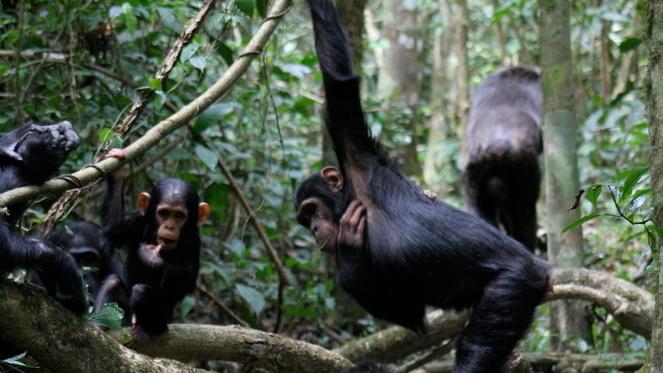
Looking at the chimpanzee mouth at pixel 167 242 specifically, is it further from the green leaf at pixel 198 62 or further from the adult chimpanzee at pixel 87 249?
the green leaf at pixel 198 62

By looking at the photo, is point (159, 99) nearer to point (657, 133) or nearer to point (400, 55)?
point (657, 133)

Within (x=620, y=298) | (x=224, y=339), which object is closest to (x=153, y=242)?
(x=224, y=339)

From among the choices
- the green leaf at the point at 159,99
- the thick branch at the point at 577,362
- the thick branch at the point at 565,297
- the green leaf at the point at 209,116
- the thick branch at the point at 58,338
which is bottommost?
the thick branch at the point at 577,362

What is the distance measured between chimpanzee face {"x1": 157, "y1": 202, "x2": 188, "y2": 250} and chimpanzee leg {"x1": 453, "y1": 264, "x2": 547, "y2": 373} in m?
2.35

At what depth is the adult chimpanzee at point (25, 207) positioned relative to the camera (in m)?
3.88

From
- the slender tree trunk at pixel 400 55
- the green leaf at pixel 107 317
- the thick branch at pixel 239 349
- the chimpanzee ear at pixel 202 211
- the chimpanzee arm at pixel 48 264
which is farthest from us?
the slender tree trunk at pixel 400 55

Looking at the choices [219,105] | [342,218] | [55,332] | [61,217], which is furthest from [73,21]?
[55,332]

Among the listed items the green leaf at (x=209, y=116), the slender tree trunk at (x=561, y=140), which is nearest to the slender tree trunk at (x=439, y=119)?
the slender tree trunk at (x=561, y=140)

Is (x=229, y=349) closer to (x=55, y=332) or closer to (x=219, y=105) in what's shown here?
(x=55, y=332)

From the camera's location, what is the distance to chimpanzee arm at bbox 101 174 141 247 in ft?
19.0

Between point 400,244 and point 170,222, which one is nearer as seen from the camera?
point 400,244

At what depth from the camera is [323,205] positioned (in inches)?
199

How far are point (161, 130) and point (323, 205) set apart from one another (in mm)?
1163

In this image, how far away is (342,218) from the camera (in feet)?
16.2
